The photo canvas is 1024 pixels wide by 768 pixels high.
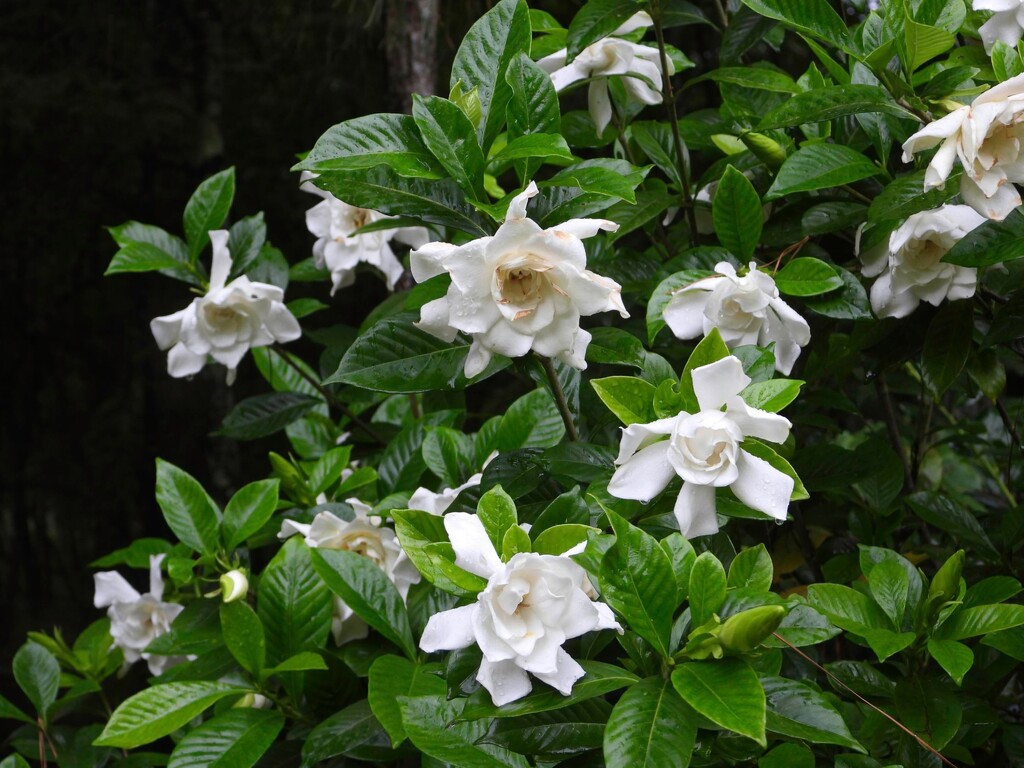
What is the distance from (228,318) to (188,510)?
0.24 meters

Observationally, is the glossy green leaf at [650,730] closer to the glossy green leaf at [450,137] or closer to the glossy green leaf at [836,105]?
the glossy green leaf at [450,137]

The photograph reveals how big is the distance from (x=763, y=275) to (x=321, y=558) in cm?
52

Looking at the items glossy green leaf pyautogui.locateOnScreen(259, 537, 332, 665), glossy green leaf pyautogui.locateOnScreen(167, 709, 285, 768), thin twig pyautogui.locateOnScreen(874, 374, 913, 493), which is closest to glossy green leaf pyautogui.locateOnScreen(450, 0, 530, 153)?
glossy green leaf pyautogui.locateOnScreen(259, 537, 332, 665)

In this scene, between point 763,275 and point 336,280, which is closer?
point 763,275

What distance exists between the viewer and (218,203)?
4.18 feet

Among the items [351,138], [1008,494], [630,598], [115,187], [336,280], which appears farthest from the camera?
[115,187]

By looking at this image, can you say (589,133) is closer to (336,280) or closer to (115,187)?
(336,280)

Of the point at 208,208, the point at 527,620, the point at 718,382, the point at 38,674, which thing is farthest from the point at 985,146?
the point at 38,674

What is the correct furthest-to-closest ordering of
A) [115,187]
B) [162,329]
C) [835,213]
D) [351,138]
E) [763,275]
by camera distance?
1. [115,187]
2. [162,329]
3. [835,213]
4. [763,275]
5. [351,138]

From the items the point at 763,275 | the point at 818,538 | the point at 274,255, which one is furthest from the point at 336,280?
the point at 818,538

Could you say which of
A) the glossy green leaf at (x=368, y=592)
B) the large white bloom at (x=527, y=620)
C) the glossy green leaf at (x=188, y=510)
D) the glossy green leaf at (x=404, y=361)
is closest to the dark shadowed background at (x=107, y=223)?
the glossy green leaf at (x=188, y=510)

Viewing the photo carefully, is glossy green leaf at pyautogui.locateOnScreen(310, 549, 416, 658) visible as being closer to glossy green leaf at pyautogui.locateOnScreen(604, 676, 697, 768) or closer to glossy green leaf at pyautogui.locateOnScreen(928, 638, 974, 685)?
glossy green leaf at pyautogui.locateOnScreen(604, 676, 697, 768)

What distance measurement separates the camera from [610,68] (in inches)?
45.3

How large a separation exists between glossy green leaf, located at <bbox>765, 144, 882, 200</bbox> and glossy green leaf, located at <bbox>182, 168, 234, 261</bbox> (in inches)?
28.5
